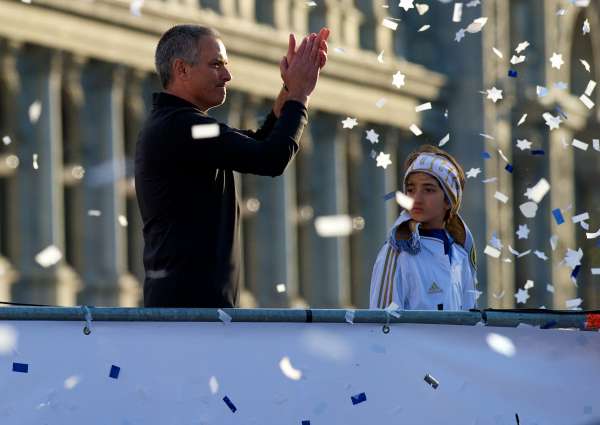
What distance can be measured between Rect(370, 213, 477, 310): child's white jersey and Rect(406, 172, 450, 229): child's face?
0.17 ft

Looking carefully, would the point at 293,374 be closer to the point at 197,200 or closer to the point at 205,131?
the point at 197,200

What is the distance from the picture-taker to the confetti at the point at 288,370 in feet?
20.5

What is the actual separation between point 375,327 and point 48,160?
20080 mm

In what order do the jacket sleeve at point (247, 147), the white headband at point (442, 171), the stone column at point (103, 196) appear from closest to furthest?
the jacket sleeve at point (247, 147)
the white headband at point (442, 171)
the stone column at point (103, 196)

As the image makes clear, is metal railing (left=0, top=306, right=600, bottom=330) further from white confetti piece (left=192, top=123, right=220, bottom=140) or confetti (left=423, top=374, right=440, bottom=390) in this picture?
white confetti piece (left=192, top=123, right=220, bottom=140)

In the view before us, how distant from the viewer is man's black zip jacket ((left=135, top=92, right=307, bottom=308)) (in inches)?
265

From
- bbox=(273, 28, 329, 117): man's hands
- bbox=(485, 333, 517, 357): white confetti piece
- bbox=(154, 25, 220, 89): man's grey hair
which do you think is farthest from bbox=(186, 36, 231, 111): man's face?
bbox=(485, 333, 517, 357): white confetti piece

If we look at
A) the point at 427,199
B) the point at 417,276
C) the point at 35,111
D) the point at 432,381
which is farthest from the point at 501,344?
the point at 35,111

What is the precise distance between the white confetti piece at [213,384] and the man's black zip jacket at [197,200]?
605 millimetres

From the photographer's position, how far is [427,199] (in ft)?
25.8

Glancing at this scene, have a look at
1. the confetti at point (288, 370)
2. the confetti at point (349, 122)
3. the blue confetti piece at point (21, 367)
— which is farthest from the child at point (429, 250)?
the blue confetti piece at point (21, 367)

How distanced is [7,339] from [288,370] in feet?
2.61

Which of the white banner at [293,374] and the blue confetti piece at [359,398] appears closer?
the white banner at [293,374]

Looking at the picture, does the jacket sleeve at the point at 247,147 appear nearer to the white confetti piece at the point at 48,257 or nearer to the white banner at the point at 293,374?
the white banner at the point at 293,374
